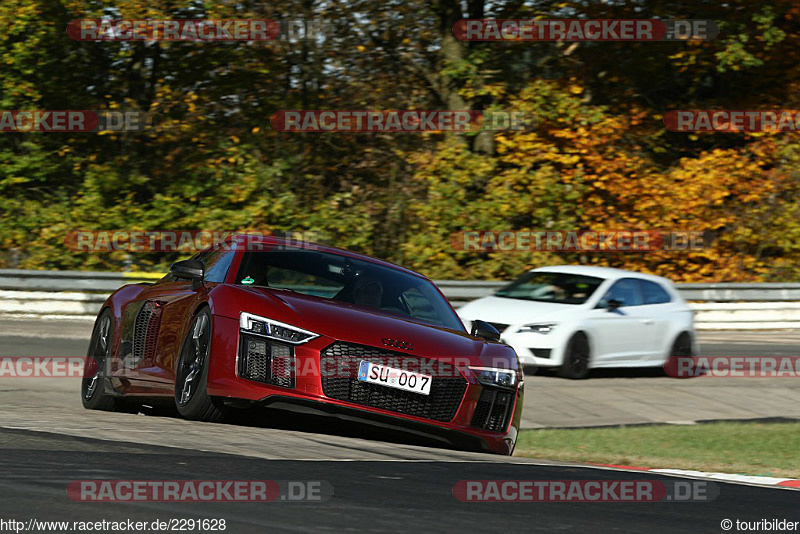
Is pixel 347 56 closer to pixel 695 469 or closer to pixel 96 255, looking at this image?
pixel 96 255

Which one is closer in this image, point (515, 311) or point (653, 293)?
point (515, 311)

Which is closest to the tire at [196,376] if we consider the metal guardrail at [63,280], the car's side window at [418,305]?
the car's side window at [418,305]

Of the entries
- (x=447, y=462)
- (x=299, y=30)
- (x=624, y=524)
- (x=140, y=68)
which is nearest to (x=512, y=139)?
(x=299, y=30)

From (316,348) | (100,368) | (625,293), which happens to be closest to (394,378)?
(316,348)

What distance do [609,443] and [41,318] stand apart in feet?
35.8

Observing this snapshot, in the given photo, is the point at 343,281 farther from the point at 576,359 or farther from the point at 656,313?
the point at 656,313

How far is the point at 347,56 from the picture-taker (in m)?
25.4

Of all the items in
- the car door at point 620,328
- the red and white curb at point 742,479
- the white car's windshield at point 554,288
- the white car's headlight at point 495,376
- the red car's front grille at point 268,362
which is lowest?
the car door at point 620,328

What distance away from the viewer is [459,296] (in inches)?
786

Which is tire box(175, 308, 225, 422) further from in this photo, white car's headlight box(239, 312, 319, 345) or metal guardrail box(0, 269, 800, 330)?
metal guardrail box(0, 269, 800, 330)

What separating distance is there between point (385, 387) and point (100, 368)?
3180 mm

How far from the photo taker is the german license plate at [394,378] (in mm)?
6945

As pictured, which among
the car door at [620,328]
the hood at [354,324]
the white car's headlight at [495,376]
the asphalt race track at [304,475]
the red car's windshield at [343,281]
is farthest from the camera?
the car door at [620,328]

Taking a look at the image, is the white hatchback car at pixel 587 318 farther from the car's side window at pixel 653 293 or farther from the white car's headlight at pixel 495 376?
the white car's headlight at pixel 495 376
